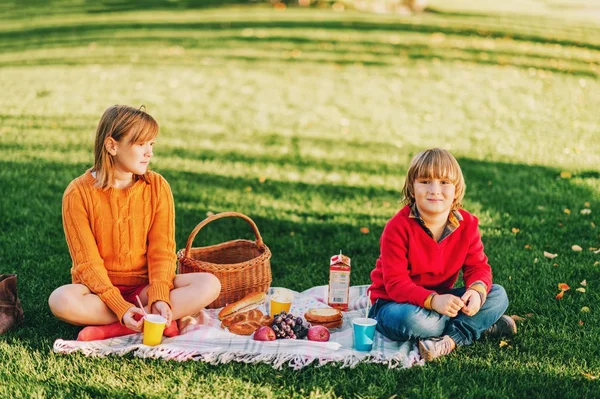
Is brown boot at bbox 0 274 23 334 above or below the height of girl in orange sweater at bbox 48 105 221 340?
below

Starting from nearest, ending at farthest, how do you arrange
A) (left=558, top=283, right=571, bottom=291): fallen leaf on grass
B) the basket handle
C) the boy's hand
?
the boy's hand, the basket handle, (left=558, top=283, right=571, bottom=291): fallen leaf on grass

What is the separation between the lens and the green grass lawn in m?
3.66

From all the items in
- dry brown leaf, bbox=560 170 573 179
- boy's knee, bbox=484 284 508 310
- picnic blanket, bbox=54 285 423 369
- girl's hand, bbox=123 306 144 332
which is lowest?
picnic blanket, bbox=54 285 423 369

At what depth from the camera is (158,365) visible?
371 centimetres

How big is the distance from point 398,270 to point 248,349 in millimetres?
908

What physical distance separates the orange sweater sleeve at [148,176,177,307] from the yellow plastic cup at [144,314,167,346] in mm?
243

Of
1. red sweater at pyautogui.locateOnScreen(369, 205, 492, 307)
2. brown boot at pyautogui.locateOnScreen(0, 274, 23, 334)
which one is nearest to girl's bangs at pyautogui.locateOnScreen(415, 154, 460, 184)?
red sweater at pyautogui.locateOnScreen(369, 205, 492, 307)

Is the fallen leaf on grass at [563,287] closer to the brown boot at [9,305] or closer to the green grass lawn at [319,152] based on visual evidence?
the green grass lawn at [319,152]

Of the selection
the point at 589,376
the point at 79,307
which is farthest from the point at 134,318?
the point at 589,376

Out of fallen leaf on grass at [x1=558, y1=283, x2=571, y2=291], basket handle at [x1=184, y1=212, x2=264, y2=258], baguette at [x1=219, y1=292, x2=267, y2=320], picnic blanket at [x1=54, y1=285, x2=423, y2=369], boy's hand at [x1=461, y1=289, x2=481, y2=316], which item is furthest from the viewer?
fallen leaf on grass at [x1=558, y1=283, x2=571, y2=291]

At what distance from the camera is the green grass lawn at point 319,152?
3664 mm

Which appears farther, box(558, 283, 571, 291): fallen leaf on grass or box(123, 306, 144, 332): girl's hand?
box(558, 283, 571, 291): fallen leaf on grass

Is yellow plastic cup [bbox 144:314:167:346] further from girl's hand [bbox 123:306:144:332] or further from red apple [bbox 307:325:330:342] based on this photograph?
red apple [bbox 307:325:330:342]

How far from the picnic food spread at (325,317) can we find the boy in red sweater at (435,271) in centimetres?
21
